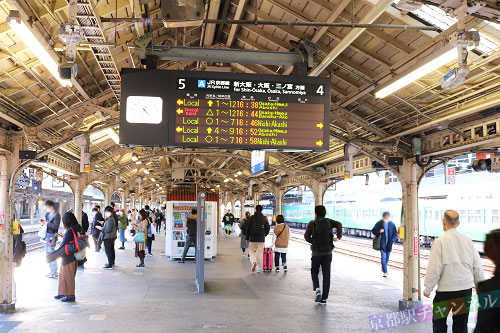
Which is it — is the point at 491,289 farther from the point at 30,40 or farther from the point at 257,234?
the point at 257,234

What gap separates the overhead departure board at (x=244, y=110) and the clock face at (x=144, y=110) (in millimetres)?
18

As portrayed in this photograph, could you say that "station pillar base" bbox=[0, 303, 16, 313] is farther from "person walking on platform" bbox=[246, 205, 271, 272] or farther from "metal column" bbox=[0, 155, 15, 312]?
"person walking on platform" bbox=[246, 205, 271, 272]

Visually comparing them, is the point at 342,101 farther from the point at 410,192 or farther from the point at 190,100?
the point at 190,100

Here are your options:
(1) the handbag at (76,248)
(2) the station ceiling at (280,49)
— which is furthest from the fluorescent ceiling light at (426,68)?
(1) the handbag at (76,248)

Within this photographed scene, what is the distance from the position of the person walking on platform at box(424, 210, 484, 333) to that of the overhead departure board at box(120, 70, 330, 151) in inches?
74.7

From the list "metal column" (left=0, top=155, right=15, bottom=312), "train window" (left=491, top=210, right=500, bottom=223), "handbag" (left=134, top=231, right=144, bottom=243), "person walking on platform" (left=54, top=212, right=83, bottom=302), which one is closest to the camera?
"metal column" (left=0, top=155, right=15, bottom=312)

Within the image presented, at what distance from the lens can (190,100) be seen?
5750 millimetres

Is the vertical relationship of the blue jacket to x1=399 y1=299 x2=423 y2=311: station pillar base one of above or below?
above

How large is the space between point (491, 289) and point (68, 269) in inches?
286

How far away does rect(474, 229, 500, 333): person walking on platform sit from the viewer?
3254 mm

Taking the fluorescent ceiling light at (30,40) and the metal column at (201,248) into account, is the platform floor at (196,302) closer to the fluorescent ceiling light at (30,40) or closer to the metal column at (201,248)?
the metal column at (201,248)

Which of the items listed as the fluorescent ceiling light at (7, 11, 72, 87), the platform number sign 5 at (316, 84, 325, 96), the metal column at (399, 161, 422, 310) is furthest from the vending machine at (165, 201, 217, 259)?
the fluorescent ceiling light at (7, 11, 72, 87)

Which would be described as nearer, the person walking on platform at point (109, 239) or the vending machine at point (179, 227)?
the person walking on platform at point (109, 239)

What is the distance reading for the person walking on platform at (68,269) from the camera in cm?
834
